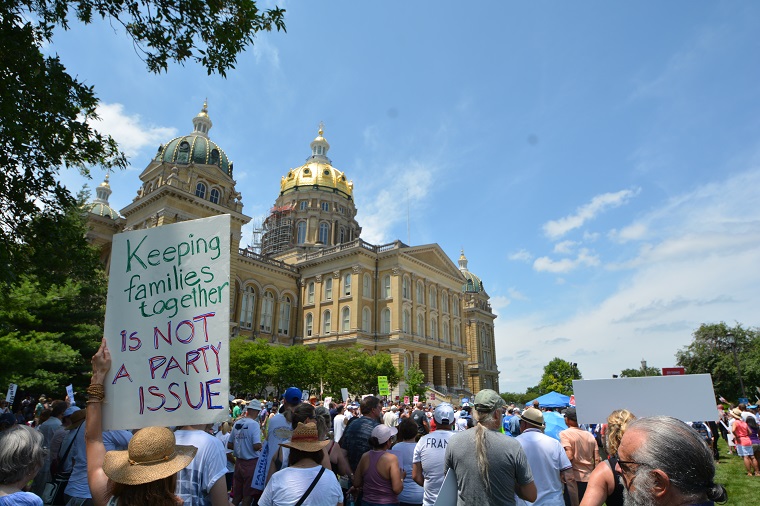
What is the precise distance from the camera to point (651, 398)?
15.3ft

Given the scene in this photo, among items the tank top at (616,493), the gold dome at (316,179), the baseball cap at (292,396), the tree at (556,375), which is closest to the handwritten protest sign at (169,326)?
the tank top at (616,493)

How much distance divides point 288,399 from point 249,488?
1520 millimetres

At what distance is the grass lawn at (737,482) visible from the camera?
28.7 ft

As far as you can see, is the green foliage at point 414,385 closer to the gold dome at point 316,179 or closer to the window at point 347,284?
the window at point 347,284

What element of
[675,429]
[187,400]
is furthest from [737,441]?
[187,400]

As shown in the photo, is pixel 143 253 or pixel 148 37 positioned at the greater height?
pixel 148 37

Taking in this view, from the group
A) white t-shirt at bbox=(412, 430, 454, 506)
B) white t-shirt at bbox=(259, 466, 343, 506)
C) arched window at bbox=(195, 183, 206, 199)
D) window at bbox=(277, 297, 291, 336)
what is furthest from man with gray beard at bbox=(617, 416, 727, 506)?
window at bbox=(277, 297, 291, 336)

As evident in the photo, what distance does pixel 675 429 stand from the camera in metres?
2.02

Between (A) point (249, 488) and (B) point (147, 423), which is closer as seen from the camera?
(B) point (147, 423)

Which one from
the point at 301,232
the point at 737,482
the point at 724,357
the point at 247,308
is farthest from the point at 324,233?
the point at 737,482

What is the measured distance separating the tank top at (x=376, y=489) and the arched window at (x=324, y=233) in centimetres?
5445

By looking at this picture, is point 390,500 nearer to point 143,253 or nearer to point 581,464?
point 581,464

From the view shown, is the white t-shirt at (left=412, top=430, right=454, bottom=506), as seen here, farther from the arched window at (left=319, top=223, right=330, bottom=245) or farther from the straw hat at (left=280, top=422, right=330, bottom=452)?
the arched window at (left=319, top=223, right=330, bottom=245)

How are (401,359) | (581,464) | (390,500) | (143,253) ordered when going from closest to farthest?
(143,253) < (390,500) < (581,464) < (401,359)
